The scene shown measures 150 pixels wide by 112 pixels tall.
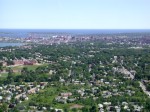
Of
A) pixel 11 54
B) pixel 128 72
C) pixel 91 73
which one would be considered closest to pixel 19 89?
pixel 91 73

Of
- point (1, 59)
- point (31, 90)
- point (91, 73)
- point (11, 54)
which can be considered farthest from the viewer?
point (11, 54)

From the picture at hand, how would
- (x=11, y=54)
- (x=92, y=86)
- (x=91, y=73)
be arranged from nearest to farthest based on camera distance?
(x=92, y=86) < (x=91, y=73) < (x=11, y=54)

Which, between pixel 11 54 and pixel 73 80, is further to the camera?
pixel 11 54

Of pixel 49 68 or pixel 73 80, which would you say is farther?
pixel 49 68

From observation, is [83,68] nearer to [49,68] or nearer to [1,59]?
[49,68]

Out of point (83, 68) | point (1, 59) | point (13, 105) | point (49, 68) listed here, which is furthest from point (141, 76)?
point (1, 59)

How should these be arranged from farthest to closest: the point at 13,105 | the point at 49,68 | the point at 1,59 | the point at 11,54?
the point at 11,54 < the point at 1,59 < the point at 49,68 < the point at 13,105

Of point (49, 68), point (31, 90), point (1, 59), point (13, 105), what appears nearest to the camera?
point (13, 105)

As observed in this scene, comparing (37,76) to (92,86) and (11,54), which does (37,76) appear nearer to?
(92,86)
